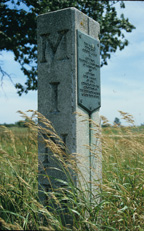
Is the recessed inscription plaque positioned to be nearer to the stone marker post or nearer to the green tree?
the stone marker post

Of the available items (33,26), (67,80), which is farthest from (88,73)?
(33,26)

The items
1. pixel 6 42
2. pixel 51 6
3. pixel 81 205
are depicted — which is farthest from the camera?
pixel 6 42

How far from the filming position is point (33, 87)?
1158 centimetres

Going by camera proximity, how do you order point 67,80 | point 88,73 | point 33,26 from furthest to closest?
point 33,26
point 88,73
point 67,80

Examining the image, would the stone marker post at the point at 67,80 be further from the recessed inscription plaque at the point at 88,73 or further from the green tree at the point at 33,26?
the green tree at the point at 33,26

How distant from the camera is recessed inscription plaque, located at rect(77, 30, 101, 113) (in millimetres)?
3307

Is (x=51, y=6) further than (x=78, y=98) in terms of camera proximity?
Yes

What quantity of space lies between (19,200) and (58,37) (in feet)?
6.35

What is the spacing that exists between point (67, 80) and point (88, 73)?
1.33 ft

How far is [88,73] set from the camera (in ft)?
11.6

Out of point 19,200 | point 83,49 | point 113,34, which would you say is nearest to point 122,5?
point 113,34

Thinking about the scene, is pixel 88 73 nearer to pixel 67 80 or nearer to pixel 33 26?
pixel 67 80

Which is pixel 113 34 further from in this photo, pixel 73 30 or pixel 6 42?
pixel 73 30

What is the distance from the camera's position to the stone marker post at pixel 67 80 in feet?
10.5
